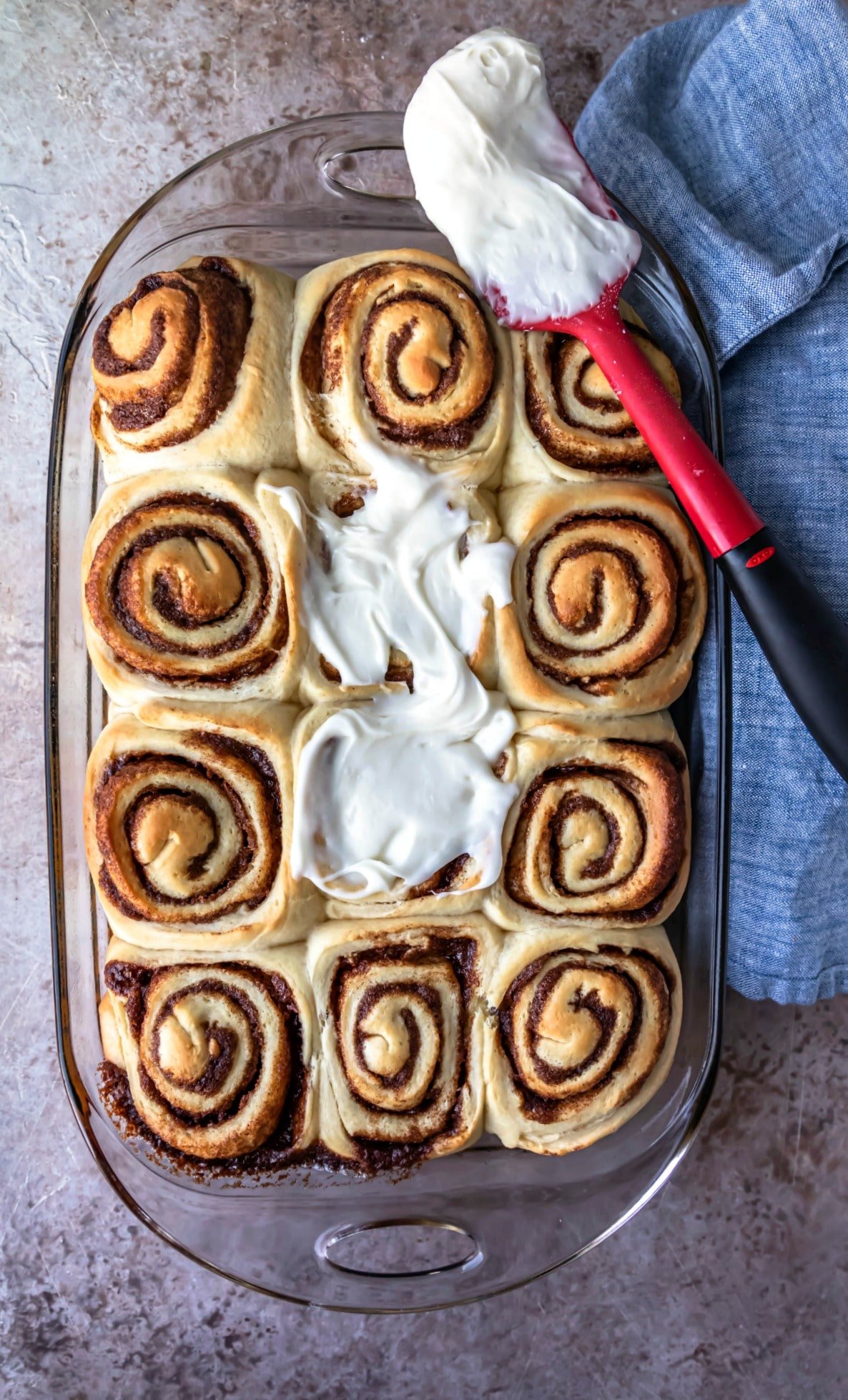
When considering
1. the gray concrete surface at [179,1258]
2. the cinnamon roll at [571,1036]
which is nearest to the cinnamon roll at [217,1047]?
the cinnamon roll at [571,1036]

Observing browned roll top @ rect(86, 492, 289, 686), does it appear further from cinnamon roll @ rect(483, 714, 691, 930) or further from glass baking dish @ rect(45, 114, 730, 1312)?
cinnamon roll @ rect(483, 714, 691, 930)

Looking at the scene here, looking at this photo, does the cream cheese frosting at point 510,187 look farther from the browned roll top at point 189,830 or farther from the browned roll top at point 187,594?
the browned roll top at point 189,830

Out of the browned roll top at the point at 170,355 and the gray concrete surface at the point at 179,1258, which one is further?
the gray concrete surface at the point at 179,1258

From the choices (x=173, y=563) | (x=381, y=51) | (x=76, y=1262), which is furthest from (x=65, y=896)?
(x=381, y=51)

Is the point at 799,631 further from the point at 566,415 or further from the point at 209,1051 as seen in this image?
the point at 209,1051

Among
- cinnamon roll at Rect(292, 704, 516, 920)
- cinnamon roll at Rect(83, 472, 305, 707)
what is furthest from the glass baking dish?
cinnamon roll at Rect(292, 704, 516, 920)

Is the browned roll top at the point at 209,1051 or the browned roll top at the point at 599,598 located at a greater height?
the browned roll top at the point at 599,598
